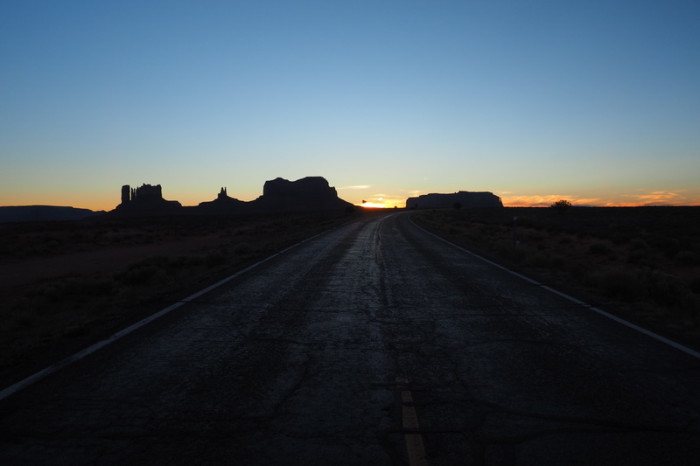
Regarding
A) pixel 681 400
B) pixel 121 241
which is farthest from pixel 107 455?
pixel 121 241

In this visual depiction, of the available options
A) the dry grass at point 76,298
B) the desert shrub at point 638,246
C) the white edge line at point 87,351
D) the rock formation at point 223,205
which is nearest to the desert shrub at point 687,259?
the desert shrub at point 638,246

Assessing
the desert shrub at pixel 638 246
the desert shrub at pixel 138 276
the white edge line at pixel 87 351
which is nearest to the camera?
the white edge line at pixel 87 351

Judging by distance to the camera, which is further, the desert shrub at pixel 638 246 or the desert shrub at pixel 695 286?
the desert shrub at pixel 638 246

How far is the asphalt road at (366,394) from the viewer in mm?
3357

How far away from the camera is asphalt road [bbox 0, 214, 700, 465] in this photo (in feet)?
11.0

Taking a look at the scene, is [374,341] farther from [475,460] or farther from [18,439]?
[18,439]

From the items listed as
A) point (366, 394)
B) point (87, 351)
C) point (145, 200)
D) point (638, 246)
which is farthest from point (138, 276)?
point (145, 200)

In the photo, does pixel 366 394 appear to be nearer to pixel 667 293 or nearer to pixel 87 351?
pixel 87 351

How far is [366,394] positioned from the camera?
4.37m

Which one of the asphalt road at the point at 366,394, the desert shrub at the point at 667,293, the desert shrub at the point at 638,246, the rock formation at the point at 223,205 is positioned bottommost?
the desert shrub at the point at 638,246

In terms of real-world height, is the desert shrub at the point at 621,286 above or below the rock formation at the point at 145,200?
below

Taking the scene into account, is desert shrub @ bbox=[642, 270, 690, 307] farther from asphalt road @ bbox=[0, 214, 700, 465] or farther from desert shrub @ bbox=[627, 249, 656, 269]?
desert shrub @ bbox=[627, 249, 656, 269]

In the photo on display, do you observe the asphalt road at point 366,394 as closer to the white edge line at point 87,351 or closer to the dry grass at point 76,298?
the white edge line at point 87,351

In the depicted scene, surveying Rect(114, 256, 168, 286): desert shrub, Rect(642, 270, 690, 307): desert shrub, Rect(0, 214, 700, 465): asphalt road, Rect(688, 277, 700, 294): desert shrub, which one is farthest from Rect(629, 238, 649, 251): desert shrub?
Rect(114, 256, 168, 286): desert shrub
